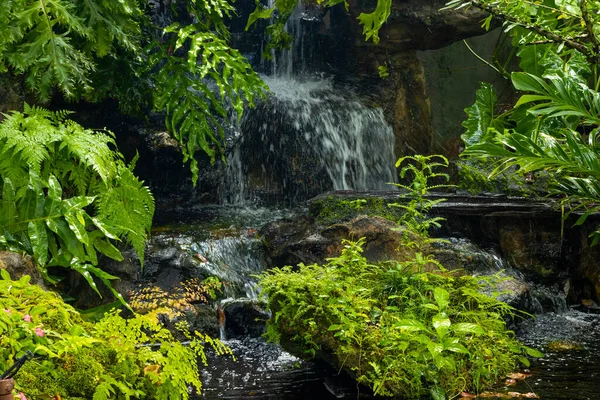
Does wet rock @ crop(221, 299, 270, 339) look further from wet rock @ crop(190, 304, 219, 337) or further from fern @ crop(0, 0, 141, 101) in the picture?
fern @ crop(0, 0, 141, 101)

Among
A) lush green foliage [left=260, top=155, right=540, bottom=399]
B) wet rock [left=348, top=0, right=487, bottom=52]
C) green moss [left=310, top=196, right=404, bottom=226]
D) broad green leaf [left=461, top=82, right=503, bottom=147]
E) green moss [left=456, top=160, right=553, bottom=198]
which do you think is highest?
wet rock [left=348, top=0, right=487, bottom=52]

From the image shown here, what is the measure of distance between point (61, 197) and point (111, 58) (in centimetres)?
276

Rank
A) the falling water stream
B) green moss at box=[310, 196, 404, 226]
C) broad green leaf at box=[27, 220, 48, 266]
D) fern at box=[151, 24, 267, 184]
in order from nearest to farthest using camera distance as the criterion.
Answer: broad green leaf at box=[27, 220, 48, 266] → the falling water stream → fern at box=[151, 24, 267, 184] → green moss at box=[310, 196, 404, 226]

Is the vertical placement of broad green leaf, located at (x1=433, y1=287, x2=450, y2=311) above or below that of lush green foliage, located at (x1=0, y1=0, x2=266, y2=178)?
below

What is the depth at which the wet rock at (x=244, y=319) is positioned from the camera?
503cm

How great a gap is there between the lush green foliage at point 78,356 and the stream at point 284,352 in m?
1.15

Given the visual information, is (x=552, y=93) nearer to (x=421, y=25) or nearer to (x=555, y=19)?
(x=555, y=19)

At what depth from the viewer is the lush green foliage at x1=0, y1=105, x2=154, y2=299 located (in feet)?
10.5

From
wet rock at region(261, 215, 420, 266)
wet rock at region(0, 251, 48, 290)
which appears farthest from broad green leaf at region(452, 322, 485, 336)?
wet rock at region(0, 251, 48, 290)

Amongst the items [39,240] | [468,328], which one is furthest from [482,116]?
[39,240]

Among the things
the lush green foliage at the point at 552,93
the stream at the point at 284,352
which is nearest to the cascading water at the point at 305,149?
the stream at the point at 284,352

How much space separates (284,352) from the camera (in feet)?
14.3

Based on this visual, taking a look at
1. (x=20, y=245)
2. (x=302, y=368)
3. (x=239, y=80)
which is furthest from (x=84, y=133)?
(x=302, y=368)

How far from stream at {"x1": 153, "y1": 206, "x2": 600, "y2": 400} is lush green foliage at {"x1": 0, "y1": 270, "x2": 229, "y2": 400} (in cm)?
115
